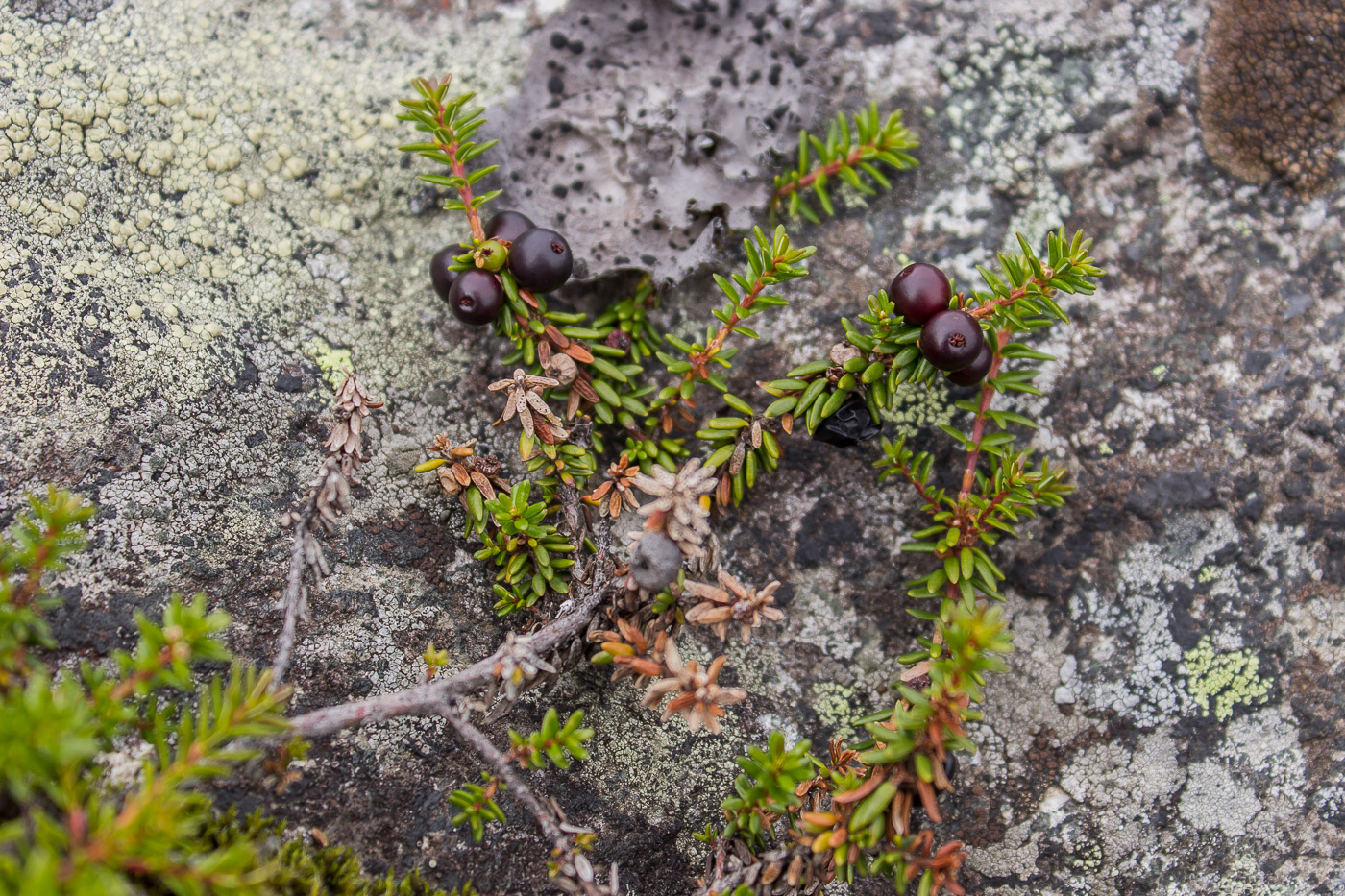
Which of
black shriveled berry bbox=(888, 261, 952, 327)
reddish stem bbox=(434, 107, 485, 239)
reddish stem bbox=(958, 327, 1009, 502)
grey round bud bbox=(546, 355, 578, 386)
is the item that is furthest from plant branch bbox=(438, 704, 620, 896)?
black shriveled berry bbox=(888, 261, 952, 327)

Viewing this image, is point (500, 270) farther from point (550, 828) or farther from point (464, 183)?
point (550, 828)

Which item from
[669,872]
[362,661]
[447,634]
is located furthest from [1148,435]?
[362,661]

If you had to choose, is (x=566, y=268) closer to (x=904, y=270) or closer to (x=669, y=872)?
(x=904, y=270)

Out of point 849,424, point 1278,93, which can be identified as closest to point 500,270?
point 849,424

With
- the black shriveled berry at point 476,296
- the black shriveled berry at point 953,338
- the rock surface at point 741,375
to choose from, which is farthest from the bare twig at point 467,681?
the black shriveled berry at point 953,338

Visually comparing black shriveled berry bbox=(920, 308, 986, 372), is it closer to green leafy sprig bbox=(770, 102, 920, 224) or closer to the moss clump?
green leafy sprig bbox=(770, 102, 920, 224)

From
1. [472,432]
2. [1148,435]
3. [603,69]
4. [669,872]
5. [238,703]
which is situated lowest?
[669,872]

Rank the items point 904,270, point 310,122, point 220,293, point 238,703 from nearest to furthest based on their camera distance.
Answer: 1. point 238,703
2. point 904,270
3. point 220,293
4. point 310,122

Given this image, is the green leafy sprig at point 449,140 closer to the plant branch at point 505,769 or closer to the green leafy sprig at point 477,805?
the plant branch at point 505,769
